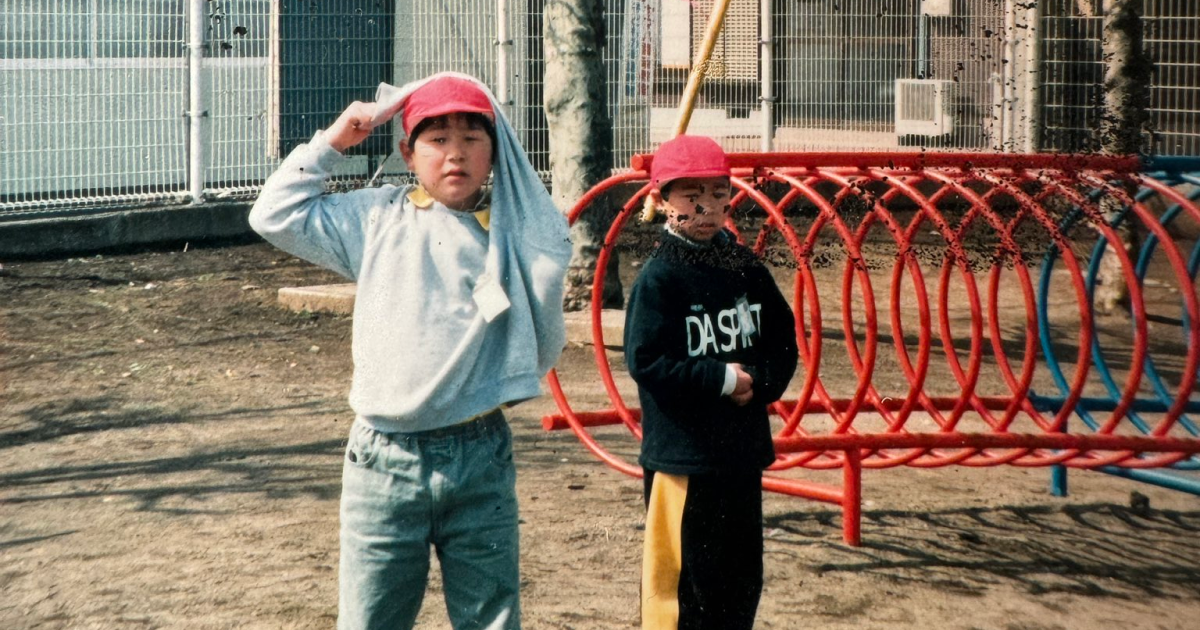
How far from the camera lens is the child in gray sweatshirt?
3105 mm

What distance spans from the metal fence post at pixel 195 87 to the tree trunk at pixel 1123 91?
657cm

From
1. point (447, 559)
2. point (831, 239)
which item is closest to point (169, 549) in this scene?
point (447, 559)

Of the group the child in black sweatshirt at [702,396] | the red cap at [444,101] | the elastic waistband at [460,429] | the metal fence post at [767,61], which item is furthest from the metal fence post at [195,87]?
the elastic waistband at [460,429]

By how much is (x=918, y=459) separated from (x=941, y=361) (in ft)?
10.5

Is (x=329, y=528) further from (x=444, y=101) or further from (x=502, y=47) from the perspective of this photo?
(x=502, y=47)

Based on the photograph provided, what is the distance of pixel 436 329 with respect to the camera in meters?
3.11

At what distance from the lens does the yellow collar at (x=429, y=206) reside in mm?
3209

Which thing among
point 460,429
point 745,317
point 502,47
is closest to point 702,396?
A: point 745,317

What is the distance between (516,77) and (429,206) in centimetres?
957

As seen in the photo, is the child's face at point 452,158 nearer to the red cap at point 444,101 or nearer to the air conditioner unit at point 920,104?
the red cap at point 444,101

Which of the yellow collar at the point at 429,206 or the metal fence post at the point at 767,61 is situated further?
the metal fence post at the point at 767,61

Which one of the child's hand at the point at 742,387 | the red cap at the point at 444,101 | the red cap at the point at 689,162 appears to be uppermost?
the red cap at the point at 444,101

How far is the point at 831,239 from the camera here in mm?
12352

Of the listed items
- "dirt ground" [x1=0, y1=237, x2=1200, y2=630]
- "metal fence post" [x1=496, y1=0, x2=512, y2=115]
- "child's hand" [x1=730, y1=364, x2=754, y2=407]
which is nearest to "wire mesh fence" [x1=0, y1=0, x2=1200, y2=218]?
"metal fence post" [x1=496, y1=0, x2=512, y2=115]
